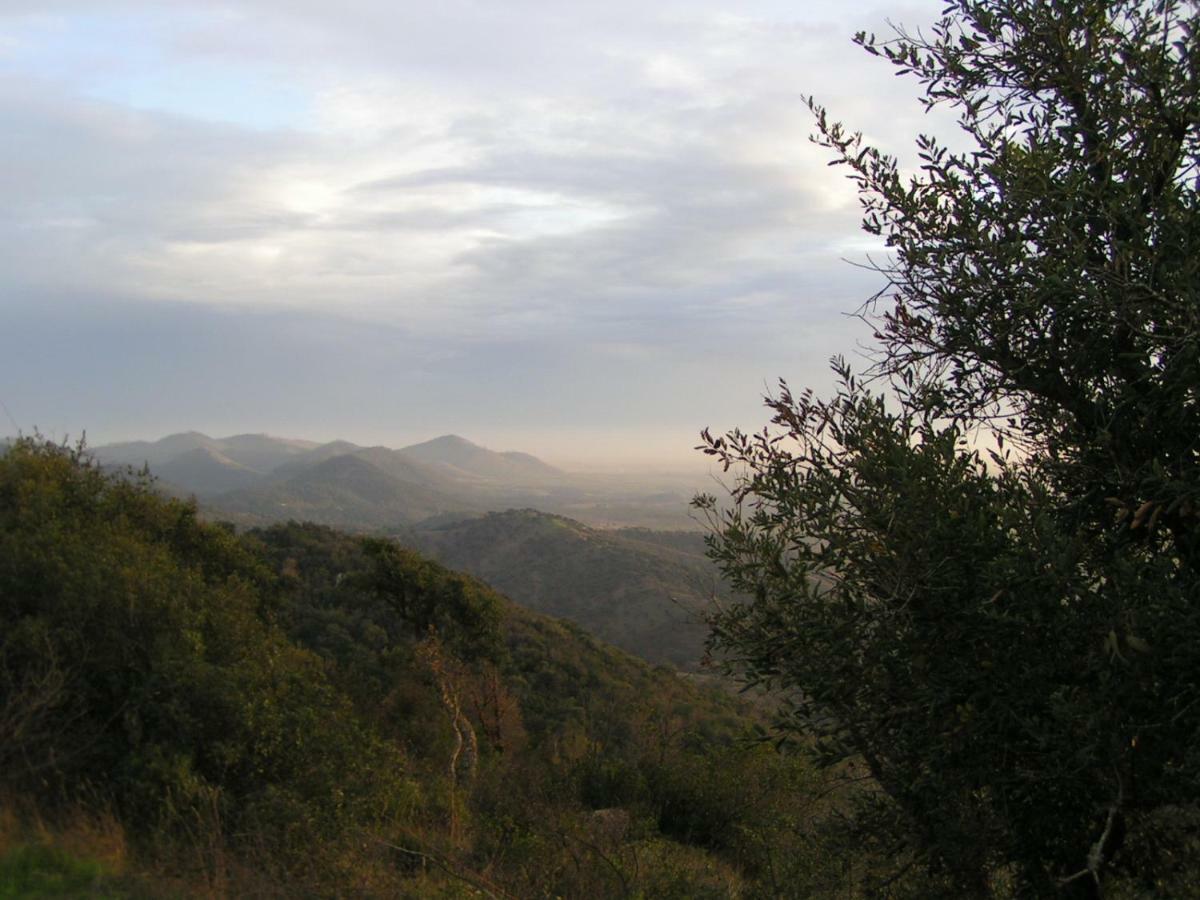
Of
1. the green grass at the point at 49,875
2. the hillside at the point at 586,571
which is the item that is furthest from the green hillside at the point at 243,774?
the hillside at the point at 586,571

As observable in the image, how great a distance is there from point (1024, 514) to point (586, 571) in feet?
243

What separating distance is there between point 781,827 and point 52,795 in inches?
313

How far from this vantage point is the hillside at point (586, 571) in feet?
193

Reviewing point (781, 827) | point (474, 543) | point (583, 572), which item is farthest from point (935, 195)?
point (474, 543)

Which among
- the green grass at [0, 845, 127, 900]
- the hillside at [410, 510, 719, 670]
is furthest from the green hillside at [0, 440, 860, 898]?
the hillside at [410, 510, 719, 670]

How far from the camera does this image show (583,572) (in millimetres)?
76312

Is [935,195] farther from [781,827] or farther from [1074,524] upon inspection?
[781,827]

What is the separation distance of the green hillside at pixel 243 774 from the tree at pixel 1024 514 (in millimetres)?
686

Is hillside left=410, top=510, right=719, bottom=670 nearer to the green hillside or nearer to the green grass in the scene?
the green hillside

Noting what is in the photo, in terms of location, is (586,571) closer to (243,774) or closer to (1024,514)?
(243,774)

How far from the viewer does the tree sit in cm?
297

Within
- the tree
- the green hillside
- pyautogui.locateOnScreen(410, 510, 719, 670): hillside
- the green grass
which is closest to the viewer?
the tree

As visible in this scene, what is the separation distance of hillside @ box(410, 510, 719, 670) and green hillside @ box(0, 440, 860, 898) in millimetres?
32670

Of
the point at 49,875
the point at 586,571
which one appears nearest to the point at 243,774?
the point at 49,875
